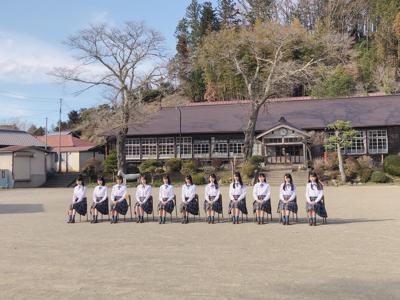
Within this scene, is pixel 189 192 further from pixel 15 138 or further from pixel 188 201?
pixel 15 138

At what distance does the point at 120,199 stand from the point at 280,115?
27.7 metres

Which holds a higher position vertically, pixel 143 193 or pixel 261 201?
pixel 143 193

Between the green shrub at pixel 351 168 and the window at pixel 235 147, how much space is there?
8576 millimetres

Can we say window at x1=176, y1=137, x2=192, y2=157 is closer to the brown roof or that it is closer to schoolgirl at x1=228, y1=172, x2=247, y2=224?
the brown roof

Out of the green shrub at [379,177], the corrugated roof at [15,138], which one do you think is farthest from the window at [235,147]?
the corrugated roof at [15,138]

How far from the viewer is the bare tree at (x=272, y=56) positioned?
34.1 meters

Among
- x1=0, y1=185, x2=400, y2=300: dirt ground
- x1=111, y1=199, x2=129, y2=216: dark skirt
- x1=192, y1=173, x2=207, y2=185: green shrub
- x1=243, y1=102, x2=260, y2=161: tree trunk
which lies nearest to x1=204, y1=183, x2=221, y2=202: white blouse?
x1=0, y1=185, x2=400, y2=300: dirt ground

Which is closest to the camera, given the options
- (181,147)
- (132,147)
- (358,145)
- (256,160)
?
(256,160)

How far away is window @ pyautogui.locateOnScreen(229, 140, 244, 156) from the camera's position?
36.8 meters

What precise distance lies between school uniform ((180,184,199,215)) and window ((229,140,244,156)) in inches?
959

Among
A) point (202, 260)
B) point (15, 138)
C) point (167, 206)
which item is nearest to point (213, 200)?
point (167, 206)

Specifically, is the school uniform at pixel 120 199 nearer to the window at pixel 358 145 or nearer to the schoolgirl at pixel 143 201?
the schoolgirl at pixel 143 201

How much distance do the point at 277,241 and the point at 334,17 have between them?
47.4m

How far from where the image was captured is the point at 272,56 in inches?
1533
